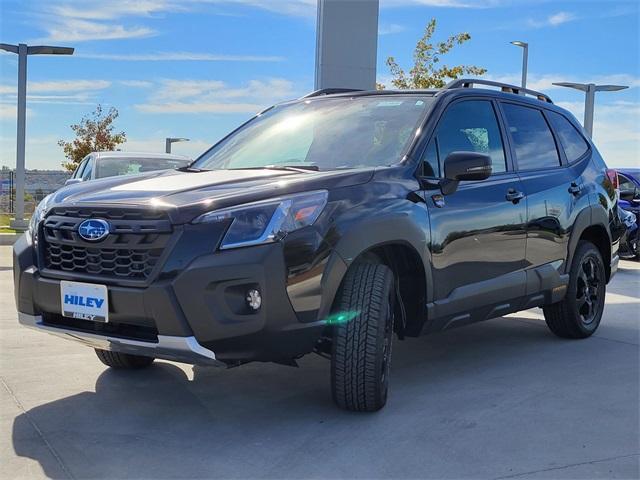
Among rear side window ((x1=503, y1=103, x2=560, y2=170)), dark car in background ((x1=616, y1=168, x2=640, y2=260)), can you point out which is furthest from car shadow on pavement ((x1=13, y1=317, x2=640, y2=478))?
dark car in background ((x1=616, y1=168, x2=640, y2=260))

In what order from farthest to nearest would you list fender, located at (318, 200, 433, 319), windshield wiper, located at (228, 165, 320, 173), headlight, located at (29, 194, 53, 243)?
windshield wiper, located at (228, 165, 320, 173)
headlight, located at (29, 194, 53, 243)
fender, located at (318, 200, 433, 319)

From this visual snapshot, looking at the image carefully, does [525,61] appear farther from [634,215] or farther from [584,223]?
[584,223]

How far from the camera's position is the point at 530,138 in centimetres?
517

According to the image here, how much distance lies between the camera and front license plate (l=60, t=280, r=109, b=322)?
3.27 metres

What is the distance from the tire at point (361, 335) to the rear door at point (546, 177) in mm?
1633

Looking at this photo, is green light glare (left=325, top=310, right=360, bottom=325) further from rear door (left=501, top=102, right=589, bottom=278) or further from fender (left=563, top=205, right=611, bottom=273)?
fender (left=563, top=205, right=611, bottom=273)

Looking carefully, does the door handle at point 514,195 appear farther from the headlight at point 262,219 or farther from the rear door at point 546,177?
the headlight at point 262,219

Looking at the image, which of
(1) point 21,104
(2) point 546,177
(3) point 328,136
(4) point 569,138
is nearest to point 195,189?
(3) point 328,136

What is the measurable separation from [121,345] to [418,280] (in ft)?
5.25

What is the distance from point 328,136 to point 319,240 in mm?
1208

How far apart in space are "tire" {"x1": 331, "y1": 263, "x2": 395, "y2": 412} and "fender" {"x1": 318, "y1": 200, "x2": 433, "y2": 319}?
0.33 feet

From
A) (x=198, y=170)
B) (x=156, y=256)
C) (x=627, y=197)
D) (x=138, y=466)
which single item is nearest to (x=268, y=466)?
(x=138, y=466)

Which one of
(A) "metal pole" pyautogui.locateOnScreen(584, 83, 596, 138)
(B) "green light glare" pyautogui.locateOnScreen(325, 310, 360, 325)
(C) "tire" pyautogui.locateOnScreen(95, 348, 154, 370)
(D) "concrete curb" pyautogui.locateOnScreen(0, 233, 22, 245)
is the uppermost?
(A) "metal pole" pyautogui.locateOnScreen(584, 83, 596, 138)

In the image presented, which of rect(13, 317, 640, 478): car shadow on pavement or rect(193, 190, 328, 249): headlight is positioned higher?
rect(193, 190, 328, 249): headlight
